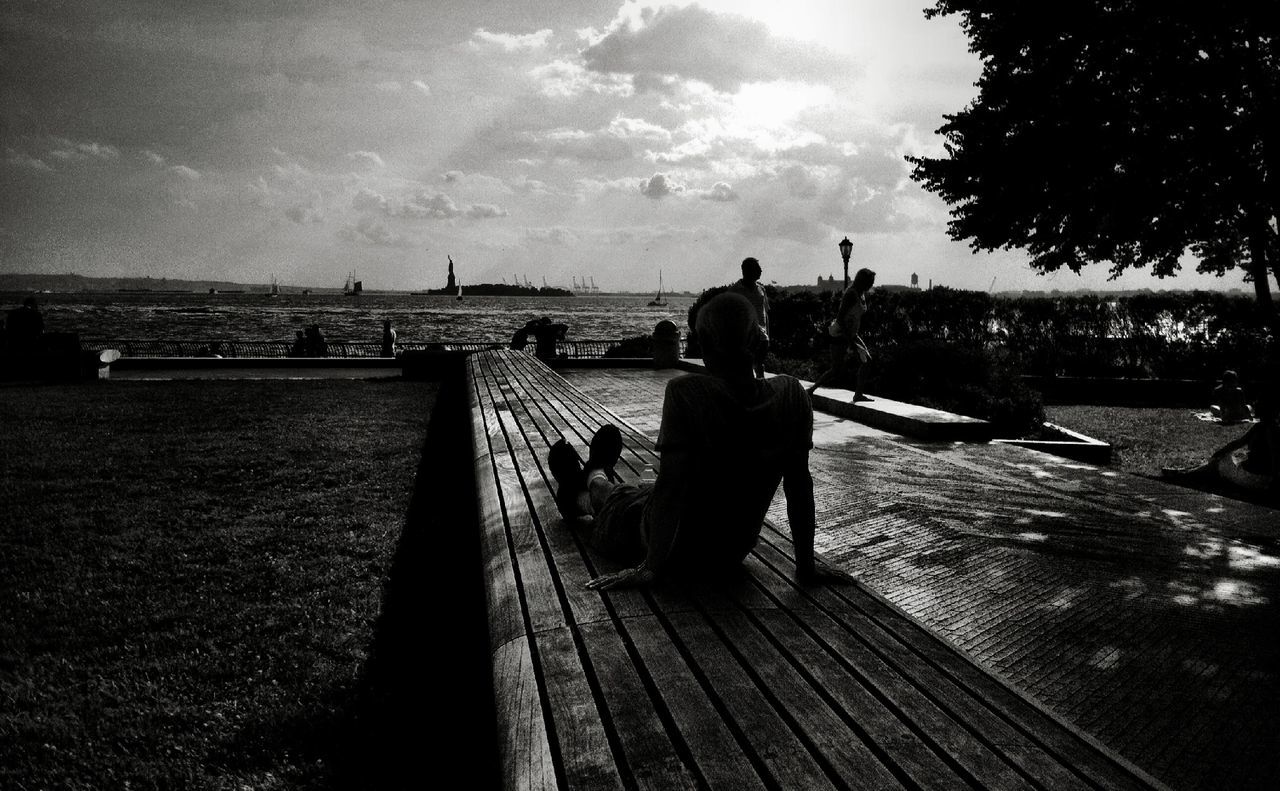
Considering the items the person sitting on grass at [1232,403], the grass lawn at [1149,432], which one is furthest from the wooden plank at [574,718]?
the person sitting on grass at [1232,403]

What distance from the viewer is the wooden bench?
1.69 metres

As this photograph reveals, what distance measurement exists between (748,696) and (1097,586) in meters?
3.29

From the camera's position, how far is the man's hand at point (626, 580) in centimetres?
278

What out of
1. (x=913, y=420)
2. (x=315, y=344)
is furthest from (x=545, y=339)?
(x=913, y=420)

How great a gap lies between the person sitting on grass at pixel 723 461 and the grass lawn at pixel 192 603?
133cm

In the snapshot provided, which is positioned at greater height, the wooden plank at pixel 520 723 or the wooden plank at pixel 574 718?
the wooden plank at pixel 574 718

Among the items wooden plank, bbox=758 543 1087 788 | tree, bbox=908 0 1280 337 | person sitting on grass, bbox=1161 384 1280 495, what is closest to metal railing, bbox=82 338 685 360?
tree, bbox=908 0 1280 337

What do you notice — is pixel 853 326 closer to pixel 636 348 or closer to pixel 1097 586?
pixel 1097 586

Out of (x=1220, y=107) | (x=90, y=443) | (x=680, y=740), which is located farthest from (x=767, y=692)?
(x=90, y=443)

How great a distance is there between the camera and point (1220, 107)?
6926 millimetres

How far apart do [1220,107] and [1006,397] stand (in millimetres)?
5105

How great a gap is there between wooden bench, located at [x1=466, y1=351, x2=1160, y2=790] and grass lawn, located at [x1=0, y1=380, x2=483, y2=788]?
118 cm

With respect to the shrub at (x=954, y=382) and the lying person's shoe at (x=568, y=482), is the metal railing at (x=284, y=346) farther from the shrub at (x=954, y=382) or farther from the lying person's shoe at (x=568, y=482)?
the lying person's shoe at (x=568, y=482)

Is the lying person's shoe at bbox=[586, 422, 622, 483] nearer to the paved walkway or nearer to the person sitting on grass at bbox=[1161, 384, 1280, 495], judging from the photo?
the paved walkway
